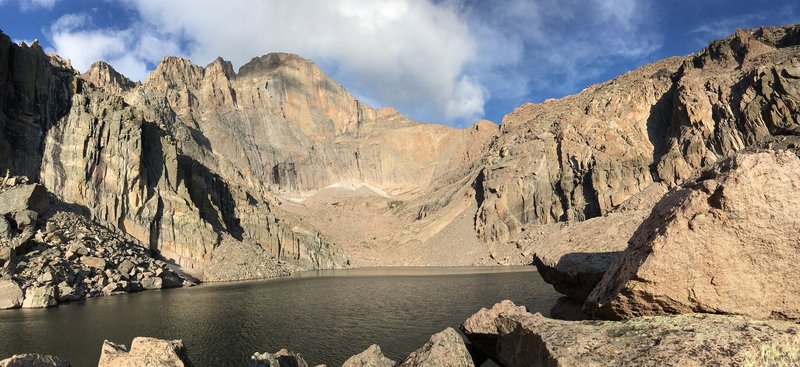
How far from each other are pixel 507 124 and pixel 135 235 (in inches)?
5838

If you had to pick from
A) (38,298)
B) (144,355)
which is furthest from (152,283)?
(144,355)

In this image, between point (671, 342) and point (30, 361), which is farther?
point (30, 361)

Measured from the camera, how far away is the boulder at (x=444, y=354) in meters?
17.4

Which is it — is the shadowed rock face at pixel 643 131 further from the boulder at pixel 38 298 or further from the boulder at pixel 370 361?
the boulder at pixel 38 298

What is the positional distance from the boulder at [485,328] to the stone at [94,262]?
55741 millimetres

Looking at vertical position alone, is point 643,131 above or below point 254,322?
above

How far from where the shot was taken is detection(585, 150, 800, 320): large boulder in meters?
9.91

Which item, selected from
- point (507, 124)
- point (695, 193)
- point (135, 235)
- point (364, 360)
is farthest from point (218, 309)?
point (507, 124)

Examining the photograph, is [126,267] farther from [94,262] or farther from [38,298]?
[38,298]

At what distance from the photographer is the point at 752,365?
8430 mm

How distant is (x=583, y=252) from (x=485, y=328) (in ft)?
19.1

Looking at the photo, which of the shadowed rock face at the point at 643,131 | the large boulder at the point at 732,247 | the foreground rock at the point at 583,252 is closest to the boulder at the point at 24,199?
the foreground rock at the point at 583,252

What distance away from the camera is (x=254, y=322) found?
3666 cm

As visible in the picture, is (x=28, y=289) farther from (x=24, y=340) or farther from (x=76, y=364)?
(x=76, y=364)
